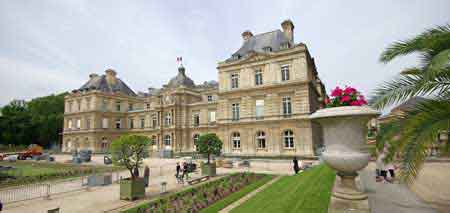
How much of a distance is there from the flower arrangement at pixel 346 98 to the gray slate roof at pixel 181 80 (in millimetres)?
36398

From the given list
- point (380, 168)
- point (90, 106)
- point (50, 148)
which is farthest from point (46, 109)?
point (380, 168)

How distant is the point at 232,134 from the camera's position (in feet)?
93.5

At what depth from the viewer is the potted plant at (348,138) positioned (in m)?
4.59

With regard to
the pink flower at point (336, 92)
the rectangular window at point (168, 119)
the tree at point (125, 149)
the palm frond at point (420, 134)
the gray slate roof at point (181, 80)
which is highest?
the gray slate roof at point (181, 80)

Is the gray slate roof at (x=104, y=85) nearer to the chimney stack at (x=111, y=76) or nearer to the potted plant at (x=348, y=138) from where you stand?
the chimney stack at (x=111, y=76)

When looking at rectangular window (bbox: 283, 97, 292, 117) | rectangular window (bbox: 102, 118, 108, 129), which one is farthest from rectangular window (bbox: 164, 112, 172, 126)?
rectangular window (bbox: 283, 97, 292, 117)

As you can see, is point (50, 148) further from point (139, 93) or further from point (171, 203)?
point (171, 203)

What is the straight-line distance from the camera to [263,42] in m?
30.0

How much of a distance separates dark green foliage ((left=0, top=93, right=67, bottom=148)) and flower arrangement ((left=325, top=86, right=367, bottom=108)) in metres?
59.9

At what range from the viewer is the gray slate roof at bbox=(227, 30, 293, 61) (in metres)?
28.4

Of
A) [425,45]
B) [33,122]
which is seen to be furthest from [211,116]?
[33,122]

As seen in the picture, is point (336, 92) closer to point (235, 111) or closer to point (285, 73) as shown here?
point (285, 73)

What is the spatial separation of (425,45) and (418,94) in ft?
3.51

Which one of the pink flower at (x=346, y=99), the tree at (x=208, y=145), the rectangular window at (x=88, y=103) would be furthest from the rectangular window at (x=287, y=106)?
the rectangular window at (x=88, y=103)
